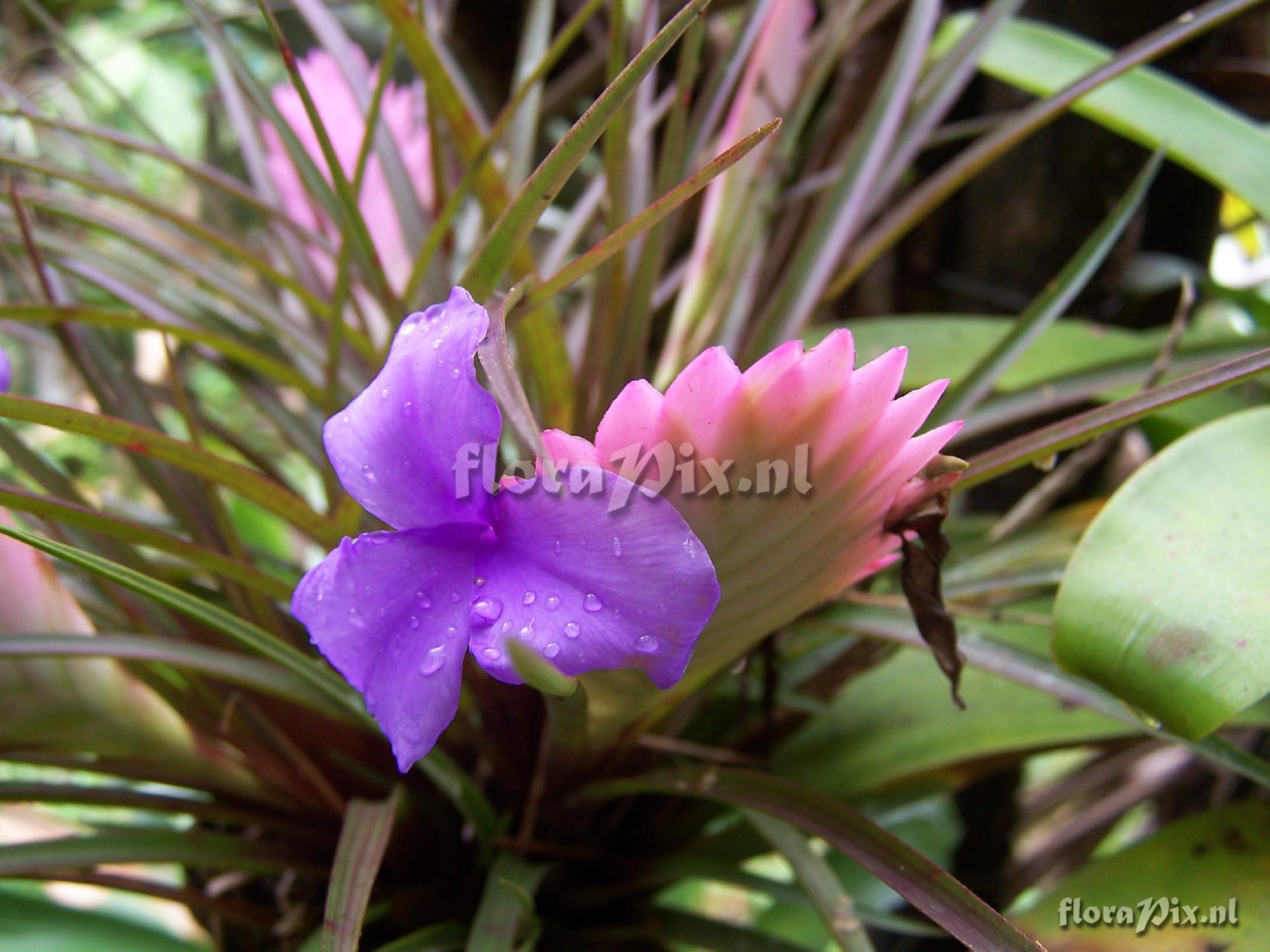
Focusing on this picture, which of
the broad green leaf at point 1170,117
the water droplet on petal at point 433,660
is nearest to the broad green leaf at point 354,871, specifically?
the water droplet on petal at point 433,660

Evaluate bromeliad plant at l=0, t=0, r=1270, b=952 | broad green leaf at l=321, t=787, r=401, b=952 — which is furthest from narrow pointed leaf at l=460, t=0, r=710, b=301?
broad green leaf at l=321, t=787, r=401, b=952

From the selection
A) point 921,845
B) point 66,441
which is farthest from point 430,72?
point 66,441

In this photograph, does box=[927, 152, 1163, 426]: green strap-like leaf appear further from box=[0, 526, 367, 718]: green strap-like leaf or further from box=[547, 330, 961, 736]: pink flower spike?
box=[0, 526, 367, 718]: green strap-like leaf

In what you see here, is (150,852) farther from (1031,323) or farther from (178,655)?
(1031,323)

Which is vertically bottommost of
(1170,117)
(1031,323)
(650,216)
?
(650,216)

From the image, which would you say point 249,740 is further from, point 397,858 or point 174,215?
point 174,215

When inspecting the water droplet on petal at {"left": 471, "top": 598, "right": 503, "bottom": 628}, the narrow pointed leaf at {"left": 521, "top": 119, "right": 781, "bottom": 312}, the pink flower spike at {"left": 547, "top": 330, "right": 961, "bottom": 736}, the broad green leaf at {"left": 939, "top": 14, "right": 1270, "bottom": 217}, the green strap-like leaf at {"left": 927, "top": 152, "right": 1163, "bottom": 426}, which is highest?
the broad green leaf at {"left": 939, "top": 14, "right": 1270, "bottom": 217}

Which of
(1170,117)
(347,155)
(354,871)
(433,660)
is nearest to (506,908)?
(354,871)
